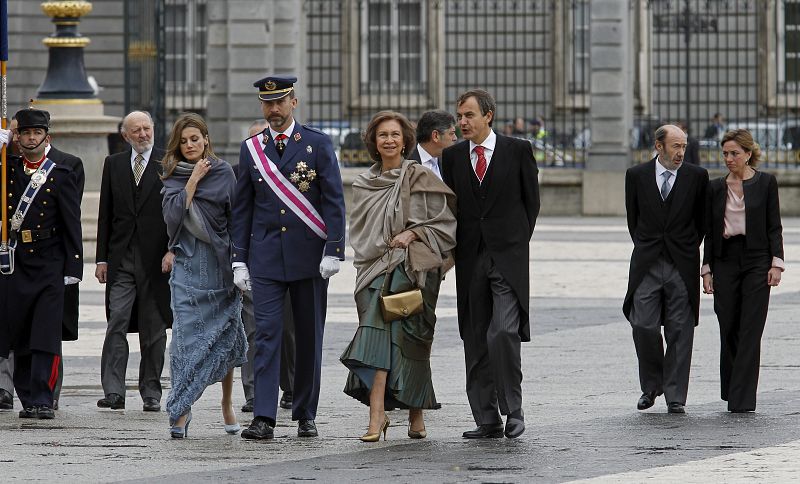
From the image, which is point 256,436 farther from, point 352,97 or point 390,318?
point 352,97

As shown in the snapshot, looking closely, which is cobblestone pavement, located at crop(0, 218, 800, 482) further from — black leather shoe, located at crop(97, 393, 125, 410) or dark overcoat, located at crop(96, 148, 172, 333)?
dark overcoat, located at crop(96, 148, 172, 333)

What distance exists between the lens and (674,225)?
1045 cm

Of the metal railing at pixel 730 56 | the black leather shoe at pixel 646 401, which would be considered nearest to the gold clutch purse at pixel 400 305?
the black leather shoe at pixel 646 401

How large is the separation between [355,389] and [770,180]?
9.25 feet

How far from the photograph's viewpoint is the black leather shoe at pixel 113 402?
10.6 m

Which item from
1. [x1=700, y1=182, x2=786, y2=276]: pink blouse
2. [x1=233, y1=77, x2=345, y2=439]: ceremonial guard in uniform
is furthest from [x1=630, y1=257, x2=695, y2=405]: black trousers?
[x1=233, y1=77, x2=345, y2=439]: ceremonial guard in uniform

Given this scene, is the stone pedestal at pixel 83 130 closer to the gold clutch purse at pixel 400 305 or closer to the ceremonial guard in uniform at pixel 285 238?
the ceremonial guard in uniform at pixel 285 238

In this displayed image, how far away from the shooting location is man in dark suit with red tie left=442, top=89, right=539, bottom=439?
30.3ft

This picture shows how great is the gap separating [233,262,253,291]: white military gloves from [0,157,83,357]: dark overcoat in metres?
1.39

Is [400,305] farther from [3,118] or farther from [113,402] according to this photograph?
[3,118]

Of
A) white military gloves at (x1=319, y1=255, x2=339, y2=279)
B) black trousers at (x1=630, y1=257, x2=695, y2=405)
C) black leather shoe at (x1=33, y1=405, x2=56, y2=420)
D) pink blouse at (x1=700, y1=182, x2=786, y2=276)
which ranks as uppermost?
pink blouse at (x1=700, y1=182, x2=786, y2=276)

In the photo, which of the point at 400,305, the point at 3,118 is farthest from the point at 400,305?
the point at 3,118

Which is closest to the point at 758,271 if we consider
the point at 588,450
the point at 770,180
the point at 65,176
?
the point at 770,180

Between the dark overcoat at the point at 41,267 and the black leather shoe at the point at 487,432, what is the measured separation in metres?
2.48
